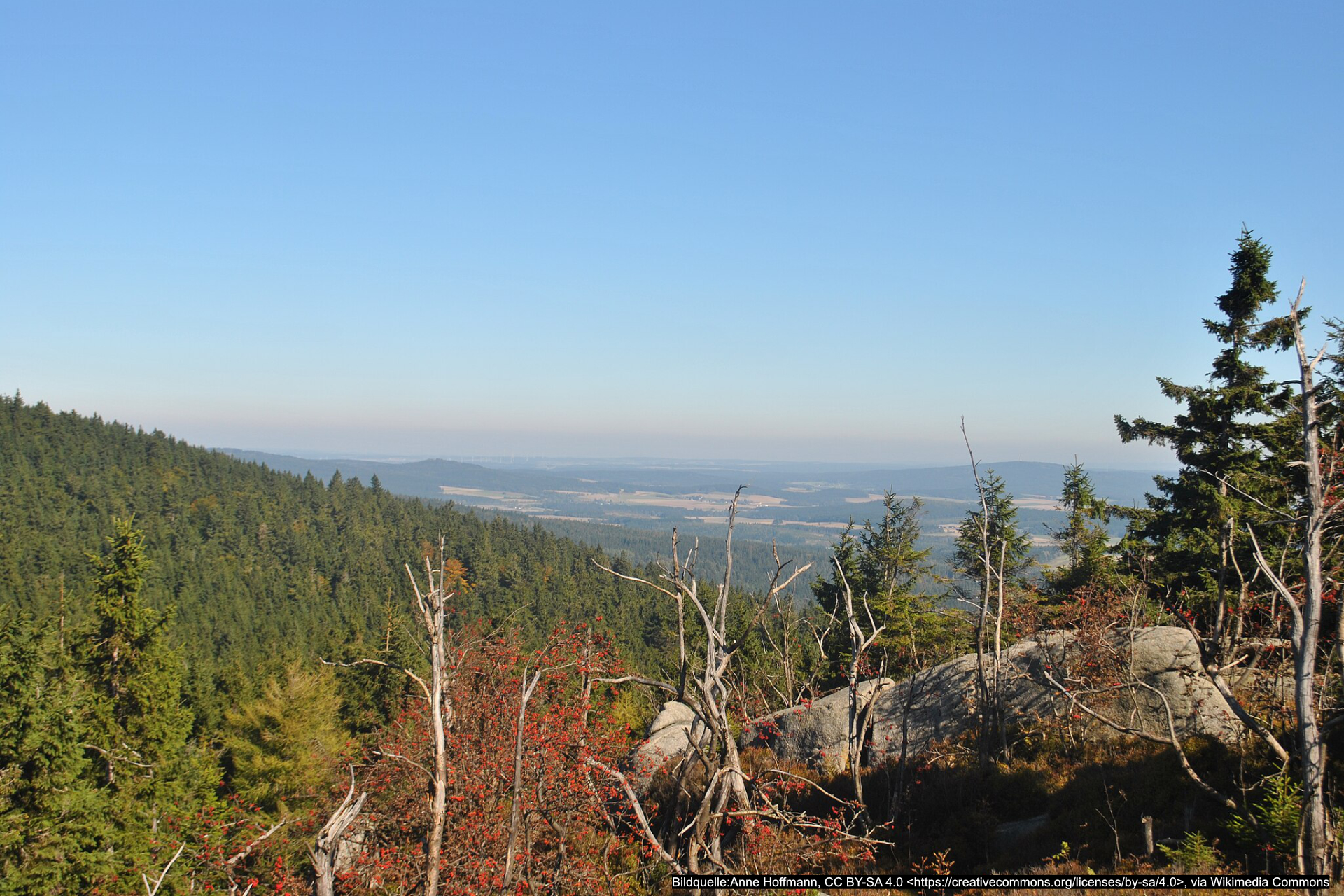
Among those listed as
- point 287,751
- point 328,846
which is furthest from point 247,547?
point 328,846

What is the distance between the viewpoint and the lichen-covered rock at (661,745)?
20141 millimetres

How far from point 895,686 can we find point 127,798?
2733cm

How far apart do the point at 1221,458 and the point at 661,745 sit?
19.3 meters

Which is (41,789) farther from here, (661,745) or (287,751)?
(661,745)

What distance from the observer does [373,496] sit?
157500mm

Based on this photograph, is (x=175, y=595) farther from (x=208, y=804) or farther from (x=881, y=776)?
(x=881, y=776)

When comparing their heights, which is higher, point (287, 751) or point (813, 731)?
point (813, 731)

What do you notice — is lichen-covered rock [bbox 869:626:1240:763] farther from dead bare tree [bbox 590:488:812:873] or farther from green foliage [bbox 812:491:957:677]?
dead bare tree [bbox 590:488:812:873]

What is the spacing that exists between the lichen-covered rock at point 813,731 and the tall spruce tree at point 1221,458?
9.18m

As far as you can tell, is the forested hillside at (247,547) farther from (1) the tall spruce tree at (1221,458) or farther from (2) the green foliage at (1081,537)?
(1) the tall spruce tree at (1221,458)

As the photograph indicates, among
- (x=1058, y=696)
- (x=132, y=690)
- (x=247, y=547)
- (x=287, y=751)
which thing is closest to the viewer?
(x=1058, y=696)

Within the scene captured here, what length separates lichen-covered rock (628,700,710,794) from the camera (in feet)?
66.1

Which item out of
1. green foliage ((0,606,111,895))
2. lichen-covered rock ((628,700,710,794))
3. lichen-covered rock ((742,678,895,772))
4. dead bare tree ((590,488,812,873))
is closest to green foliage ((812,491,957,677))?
lichen-covered rock ((742,678,895,772))

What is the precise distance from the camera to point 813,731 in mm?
19469
